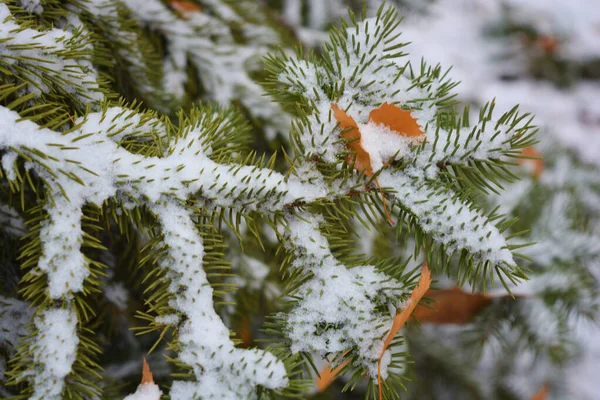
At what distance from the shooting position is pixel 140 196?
51 centimetres

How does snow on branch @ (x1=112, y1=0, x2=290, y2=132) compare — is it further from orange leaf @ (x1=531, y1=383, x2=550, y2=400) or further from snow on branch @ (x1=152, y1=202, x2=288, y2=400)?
orange leaf @ (x1=531, y1=383, x2=550, y2=400)

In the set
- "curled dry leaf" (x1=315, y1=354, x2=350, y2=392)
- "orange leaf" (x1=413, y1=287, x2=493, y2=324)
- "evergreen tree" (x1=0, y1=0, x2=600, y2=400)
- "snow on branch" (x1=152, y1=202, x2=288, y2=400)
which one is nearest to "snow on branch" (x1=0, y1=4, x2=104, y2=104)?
"evergreen tree" (x1=0, y1=0, x2=600, y2=400)

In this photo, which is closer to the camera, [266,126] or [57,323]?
[57,323]

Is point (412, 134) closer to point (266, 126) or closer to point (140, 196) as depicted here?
point (140, 196)

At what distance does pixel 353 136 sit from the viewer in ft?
1.71

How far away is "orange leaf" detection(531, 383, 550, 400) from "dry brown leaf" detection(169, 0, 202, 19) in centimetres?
208

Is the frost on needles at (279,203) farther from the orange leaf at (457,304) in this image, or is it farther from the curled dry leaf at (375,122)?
the orange leaf at (457,304)

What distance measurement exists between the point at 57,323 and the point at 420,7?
152 centimetres

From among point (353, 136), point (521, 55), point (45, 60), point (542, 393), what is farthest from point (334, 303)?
point (521, 55)

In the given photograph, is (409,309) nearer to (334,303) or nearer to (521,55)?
(334,303)

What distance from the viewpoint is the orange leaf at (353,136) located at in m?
0.52

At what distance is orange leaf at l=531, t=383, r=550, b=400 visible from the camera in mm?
2024

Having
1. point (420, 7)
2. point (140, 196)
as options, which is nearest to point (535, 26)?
point (420, 7)

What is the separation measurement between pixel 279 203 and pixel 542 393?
7.09 ft
